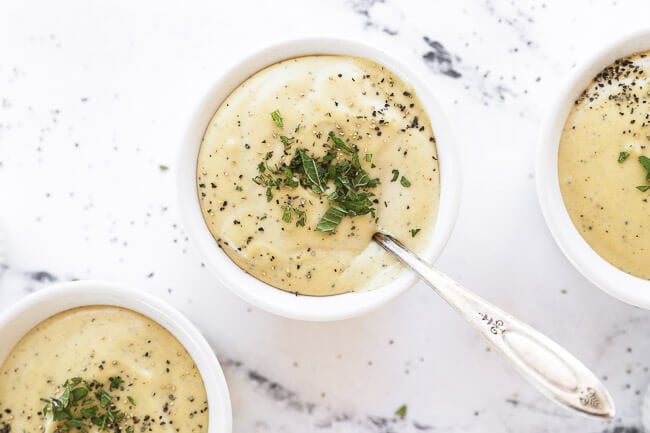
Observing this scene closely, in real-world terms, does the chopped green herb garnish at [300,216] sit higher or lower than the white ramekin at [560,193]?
lower

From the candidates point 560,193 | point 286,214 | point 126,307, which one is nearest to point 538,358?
point 560,193

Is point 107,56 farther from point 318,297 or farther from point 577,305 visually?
point 577,305

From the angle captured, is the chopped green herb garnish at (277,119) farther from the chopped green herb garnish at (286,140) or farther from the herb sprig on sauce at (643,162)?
the herb sprig on sauce at (643,162)

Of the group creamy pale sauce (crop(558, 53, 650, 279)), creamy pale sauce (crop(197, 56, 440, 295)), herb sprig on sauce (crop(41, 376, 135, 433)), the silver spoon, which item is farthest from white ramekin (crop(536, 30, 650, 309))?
herb sprig on sauce (crop(41, 376, 135, 433))

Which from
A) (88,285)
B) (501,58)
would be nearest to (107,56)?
(88,285)

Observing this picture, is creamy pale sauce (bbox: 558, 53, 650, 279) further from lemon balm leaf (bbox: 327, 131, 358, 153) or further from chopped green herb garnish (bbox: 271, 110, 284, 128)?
chopped green herb garnish (bbox: 271, 110, 284, 128)

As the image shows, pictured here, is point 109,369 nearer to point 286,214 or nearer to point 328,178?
point 286,214

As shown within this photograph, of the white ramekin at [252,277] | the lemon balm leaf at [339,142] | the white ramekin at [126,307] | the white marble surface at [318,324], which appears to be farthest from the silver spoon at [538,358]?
the white ramekin at [126,307]
